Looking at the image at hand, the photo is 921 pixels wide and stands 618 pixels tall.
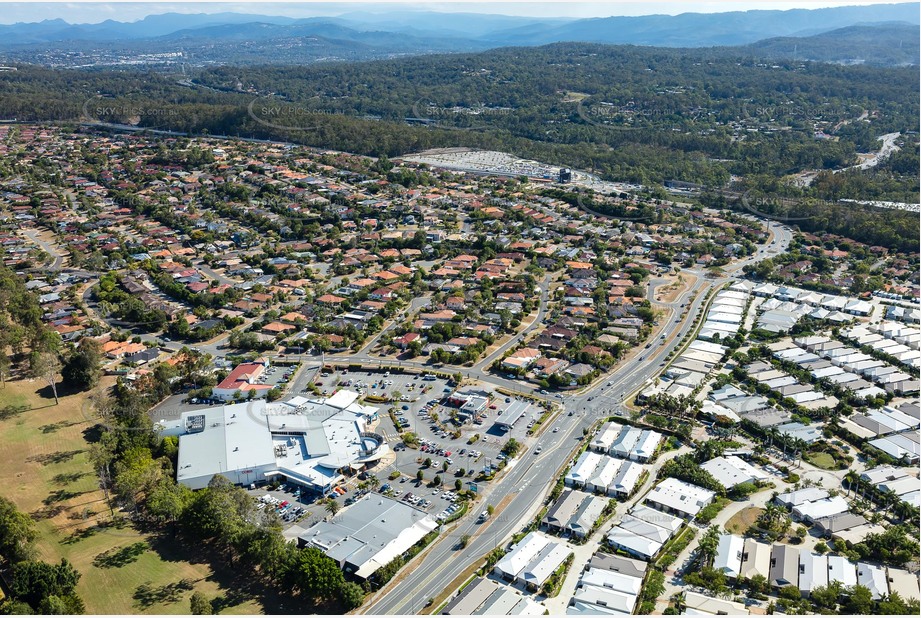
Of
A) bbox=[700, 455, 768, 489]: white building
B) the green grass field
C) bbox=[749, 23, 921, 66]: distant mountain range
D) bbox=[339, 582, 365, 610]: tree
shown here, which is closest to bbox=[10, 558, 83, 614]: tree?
bbox=[339, 582, 365, 610]: tree

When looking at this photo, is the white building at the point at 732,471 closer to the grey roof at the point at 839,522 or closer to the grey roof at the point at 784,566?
the grey roof at the point at 839,522

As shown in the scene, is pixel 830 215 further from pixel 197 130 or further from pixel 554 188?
pixel 197 130

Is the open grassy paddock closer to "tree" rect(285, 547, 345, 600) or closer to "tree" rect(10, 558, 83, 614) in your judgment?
"tree" rect(10, 558, 83, 614)

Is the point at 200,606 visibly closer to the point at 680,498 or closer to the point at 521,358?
the point at 680,498

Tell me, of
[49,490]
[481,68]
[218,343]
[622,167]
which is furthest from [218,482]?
[481,68]

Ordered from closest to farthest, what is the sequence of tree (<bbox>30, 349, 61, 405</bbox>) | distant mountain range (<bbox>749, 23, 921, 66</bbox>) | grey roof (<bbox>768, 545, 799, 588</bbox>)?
1. grey roof (<bbox>768, 545, 799, 588</bbox>)
2. tree (<bbox>30, 349, 61, 405</bbox>)
3. distant mountain range (<bbox>749, 23, 921, 66</bbox>)

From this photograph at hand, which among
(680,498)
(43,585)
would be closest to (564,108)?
(680,498)

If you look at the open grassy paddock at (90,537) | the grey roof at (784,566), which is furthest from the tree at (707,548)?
the open grassy paddock at (90,537)
